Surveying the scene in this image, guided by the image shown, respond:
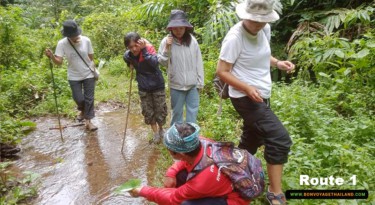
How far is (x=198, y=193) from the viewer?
8.42 feet

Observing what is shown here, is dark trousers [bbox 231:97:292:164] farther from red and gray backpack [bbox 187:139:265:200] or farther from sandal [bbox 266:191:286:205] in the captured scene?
sandal [bbox 266:191:286:205]

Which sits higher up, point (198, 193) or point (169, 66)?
point (169, 66)

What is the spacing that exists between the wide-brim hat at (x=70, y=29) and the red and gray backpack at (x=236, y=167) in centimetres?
339

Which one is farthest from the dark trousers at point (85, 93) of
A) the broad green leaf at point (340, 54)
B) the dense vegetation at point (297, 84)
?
the broad green leaf at point (340, 54)

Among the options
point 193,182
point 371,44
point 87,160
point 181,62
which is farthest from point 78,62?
point 371,44

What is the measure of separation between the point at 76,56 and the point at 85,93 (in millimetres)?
634

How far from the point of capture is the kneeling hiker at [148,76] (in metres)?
4.47

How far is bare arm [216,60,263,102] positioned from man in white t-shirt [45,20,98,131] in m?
3.21

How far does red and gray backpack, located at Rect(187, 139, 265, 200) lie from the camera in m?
2.59

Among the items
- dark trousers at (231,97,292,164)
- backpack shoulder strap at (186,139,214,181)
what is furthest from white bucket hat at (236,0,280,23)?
backpack shoulder strap at (186,139,214,181)

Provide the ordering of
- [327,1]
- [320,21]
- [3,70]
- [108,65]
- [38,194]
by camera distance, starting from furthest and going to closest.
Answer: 1. [108,65]
2. [3,70]
3. [327,1]
4. [320,21]
5. [38,194]

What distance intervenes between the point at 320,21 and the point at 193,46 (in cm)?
341

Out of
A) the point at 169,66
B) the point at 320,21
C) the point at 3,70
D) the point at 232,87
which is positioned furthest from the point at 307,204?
the point at 3,70

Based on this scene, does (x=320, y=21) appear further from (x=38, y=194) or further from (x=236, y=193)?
(x=38, y=194)
